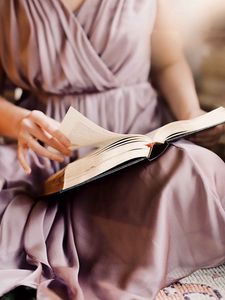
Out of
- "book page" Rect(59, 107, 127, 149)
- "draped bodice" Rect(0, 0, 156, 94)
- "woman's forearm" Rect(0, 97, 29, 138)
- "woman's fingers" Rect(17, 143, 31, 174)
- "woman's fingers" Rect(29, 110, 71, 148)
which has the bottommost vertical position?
"woman's fingers" Rect(17, 143, 31, 174)

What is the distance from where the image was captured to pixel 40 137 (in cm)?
84

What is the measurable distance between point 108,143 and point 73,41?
0.70 feet

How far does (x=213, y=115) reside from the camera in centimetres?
82

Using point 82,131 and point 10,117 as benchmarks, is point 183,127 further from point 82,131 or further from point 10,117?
point 10,117

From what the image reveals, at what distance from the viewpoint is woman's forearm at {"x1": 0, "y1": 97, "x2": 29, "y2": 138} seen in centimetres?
88

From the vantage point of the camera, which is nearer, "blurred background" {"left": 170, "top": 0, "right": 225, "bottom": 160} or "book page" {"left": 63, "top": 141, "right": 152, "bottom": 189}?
"book page" {"left": 63, "top": 141, "right": 152, "bottom": 189}

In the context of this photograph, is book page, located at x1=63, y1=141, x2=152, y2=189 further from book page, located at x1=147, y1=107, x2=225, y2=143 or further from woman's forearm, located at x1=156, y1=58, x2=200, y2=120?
woman's forearm, located at x1=156, y1=58, x2=200, y2=120

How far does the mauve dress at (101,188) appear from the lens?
737 mm

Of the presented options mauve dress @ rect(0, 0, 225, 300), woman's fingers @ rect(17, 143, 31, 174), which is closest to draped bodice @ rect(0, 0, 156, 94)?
mauve dress @ rect(0, 0, 225, 300)

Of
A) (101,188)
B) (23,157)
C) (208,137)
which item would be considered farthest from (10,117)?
(208,137)

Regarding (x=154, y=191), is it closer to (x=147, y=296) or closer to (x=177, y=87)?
(x=147, y=296)

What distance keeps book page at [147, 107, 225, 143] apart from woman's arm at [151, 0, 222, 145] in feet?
0.30

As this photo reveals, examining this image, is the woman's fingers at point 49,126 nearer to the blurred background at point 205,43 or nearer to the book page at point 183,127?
the book page at point 183,127

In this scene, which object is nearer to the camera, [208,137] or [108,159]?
[108,159]
